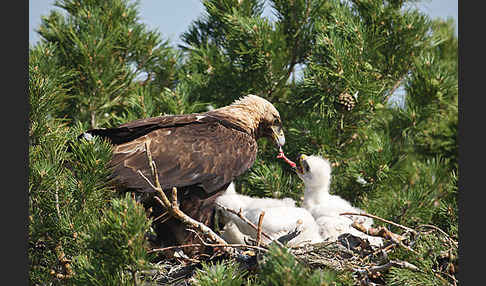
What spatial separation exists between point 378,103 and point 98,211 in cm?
249

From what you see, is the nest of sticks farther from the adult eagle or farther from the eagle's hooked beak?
the eagle's hooked beak

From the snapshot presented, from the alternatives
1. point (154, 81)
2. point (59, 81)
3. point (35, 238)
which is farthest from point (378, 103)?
point (35, 238)

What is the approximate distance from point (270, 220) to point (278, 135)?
1.01m

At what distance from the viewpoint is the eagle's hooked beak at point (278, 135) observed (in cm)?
453

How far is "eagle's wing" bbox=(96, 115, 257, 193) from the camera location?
133 inches

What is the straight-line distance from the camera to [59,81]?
13.1 ft

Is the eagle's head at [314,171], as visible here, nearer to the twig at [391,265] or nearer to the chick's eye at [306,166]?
the chick's eye at [306,166]

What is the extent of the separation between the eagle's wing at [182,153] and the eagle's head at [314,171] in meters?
0.69

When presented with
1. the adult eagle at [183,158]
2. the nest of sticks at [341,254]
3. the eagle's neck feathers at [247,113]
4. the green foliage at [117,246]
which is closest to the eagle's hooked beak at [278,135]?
the eagle's neck feathers at [247,113]

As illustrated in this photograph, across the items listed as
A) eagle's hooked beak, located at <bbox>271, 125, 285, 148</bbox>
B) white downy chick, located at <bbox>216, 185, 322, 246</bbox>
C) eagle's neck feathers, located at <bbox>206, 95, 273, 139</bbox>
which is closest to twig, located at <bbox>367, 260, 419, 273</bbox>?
white downy chick, located at <bbox>216, 185, 322, 246</bbox>

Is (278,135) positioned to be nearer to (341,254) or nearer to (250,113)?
(250,113)

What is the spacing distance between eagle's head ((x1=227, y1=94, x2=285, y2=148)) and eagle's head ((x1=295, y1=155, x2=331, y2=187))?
10.5 inches

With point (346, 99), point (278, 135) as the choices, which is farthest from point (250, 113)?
point (346, 99)

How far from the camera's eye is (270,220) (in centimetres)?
378
